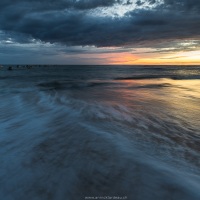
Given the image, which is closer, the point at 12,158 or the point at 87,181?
the point at 87,181

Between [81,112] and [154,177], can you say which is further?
[81,112]

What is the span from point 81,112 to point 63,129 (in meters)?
2.79

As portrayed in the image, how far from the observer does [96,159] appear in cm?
506

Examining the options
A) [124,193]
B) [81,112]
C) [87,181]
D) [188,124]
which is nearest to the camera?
[124,193]

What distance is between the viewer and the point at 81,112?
1020 cm

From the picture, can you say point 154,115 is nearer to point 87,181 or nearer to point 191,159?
point 191,159

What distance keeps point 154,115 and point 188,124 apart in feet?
6.04

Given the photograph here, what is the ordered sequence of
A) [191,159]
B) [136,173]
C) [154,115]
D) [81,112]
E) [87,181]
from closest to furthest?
[87,181] < [136,173] < [191,159] < [154,115] < [81,112]

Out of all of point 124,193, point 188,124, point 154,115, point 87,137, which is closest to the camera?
point 124,193

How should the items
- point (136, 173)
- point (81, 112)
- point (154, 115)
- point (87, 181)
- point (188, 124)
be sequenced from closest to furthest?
point (87, 181) < point (136, 173) < point (188, 124) < point (154, 115) < point (81, 112)

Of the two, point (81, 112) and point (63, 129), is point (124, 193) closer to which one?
point (63, 129)

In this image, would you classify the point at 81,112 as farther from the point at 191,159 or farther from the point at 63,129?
the point at 191,159

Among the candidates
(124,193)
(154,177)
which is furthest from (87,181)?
(154,177)

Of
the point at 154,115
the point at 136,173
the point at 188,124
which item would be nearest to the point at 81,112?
the point at 154,115
